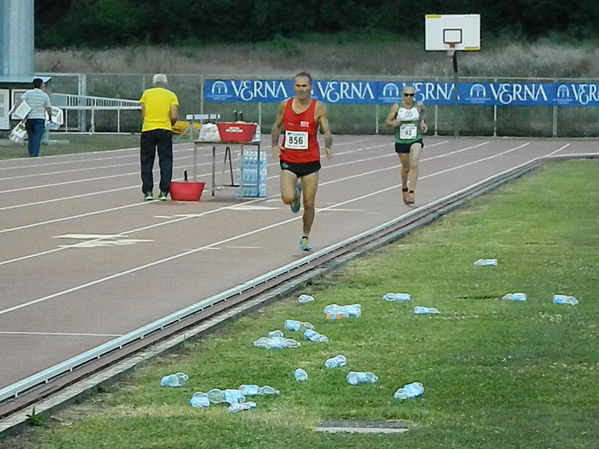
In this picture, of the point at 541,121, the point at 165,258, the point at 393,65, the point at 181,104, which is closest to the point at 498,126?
the point at 541,121

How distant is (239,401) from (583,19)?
78.9 m

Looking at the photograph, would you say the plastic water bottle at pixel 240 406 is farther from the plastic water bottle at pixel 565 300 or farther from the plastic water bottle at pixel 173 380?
the plastic water bottle at pixel 565 300

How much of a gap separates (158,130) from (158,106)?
0.37 metres

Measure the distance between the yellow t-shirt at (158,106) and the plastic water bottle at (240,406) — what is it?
15.6m

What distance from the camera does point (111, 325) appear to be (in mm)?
11539

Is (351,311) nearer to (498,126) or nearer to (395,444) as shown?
(395,444)

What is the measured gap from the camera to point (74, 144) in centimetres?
4334

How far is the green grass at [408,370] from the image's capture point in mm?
7840

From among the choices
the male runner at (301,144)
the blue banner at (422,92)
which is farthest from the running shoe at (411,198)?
the blue banner at (422,92)

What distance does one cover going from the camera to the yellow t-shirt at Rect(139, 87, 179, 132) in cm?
2397

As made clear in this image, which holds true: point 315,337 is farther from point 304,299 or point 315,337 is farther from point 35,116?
point 35,116

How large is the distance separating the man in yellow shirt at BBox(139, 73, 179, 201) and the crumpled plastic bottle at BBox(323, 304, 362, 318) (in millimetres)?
11830

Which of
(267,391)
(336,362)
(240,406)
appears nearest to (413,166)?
(336,362)

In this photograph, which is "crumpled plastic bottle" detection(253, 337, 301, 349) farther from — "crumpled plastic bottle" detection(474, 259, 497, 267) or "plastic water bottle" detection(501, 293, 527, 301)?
"crumpled plastic bottle" detection(474, 259, 497, 267)
